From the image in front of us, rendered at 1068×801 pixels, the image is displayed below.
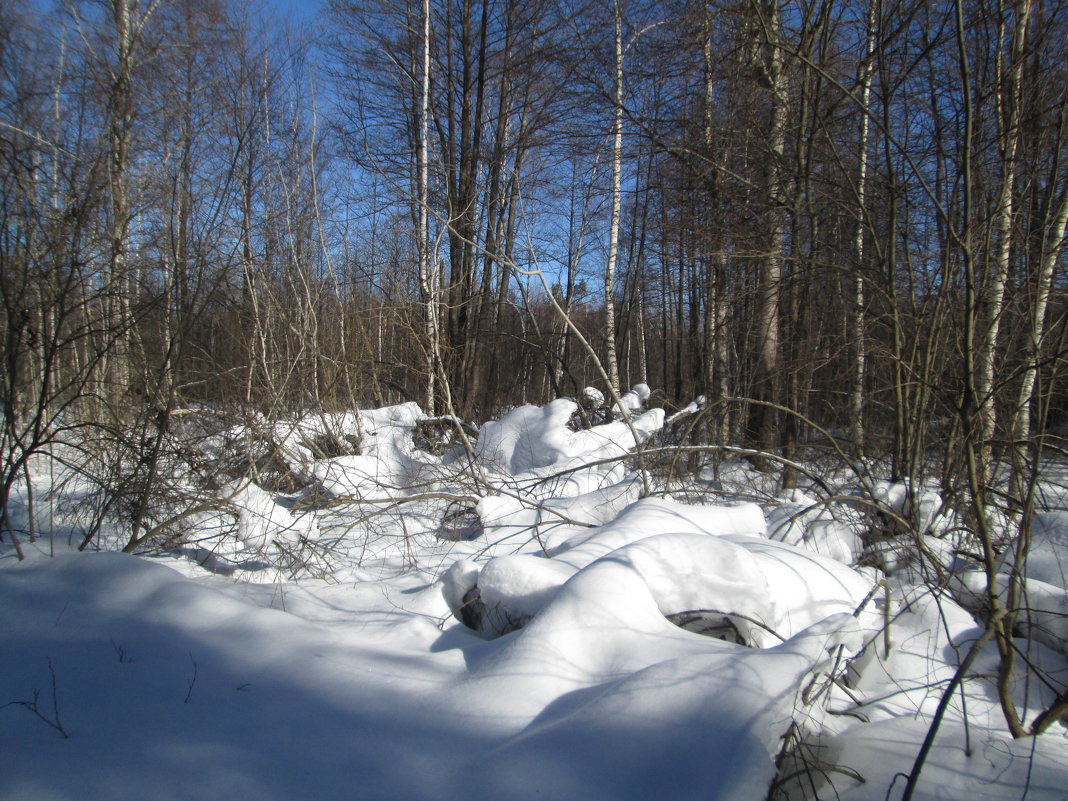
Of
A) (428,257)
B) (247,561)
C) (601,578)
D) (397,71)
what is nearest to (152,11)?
(397,71)

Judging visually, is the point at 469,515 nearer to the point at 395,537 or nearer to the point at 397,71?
the point at 395,537

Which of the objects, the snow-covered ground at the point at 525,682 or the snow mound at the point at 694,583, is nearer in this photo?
the snow-covered ground at the point at 525,682

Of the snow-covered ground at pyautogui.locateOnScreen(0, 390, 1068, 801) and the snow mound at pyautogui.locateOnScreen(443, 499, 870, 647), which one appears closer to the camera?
the snow-covered ground at pyautogui.locateOnScreen(0, 390, 1068, 801)

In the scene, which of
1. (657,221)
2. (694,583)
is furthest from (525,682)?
(657,221)

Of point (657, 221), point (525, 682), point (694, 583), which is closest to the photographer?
point (525, 682)

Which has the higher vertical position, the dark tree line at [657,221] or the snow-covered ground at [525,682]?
the dark tree line at [657,221]

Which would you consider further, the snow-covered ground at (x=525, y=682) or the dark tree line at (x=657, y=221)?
the dark tree line at (x=657, y=221)

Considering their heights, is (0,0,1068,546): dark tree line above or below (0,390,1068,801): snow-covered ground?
above

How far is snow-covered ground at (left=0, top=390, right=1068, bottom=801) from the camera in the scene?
165 centimetres

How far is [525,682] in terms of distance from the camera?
200cm

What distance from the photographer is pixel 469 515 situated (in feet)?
17.0

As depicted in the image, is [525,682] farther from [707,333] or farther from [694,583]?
[707,333]

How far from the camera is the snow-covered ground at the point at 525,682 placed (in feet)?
5.41

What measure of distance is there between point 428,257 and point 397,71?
3.92 metres
